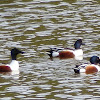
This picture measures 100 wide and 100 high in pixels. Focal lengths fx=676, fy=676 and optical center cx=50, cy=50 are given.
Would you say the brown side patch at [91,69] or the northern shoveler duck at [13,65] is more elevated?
the northern shoveler duck at [13,65]

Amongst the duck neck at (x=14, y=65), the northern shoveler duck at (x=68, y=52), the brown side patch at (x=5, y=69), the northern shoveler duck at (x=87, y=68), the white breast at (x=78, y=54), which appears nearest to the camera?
the northern shoveler duck at (x=87, y=68)

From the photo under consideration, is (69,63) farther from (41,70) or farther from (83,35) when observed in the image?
(83,35)

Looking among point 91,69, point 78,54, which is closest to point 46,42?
point 78,54

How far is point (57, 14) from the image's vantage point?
28422 mm

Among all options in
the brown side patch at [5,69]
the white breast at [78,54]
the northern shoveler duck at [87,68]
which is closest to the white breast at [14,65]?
the brown side patch at [5,69]

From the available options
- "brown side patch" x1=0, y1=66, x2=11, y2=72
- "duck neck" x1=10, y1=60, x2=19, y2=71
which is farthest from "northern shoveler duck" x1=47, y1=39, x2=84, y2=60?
"brown side patch" x1=0, y1=66, x2=11, y2=72

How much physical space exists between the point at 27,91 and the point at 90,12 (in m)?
11.1

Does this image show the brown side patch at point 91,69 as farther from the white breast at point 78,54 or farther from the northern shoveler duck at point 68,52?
the northern shoveler duck at point 68,52

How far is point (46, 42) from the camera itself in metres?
24.4

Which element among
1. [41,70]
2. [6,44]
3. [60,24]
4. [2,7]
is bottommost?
[41,70]

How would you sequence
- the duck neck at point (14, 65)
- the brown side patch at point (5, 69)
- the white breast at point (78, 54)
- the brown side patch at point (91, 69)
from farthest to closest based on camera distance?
the white breast at point (78, 54)
the brown side patch at point (5, 69)
the duck neck at point (14, 65)
the brown side patch at point (91, 69)

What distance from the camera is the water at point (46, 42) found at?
59.6 feet

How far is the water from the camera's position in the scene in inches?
715

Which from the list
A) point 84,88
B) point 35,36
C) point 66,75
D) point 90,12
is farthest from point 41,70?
point 90,12
